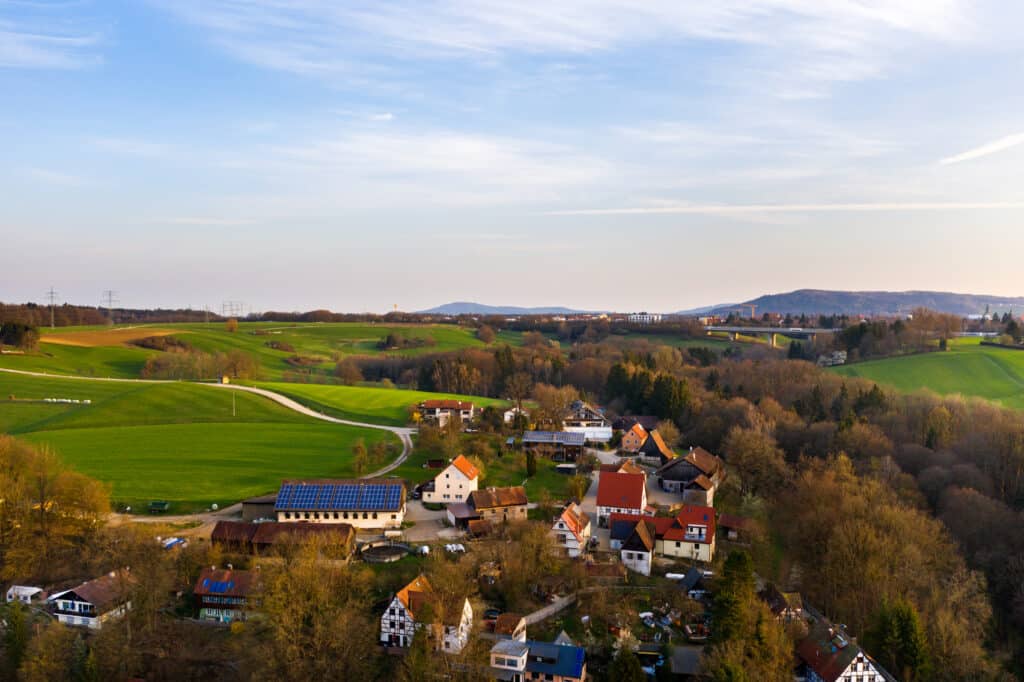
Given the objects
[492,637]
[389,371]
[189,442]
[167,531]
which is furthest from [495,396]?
[492,637]

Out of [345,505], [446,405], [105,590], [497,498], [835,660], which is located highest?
[446,405]

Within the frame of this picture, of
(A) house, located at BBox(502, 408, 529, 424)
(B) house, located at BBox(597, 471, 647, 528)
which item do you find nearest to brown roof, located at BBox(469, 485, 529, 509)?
(B) house, located at BBox(597, 471, 647, 528)

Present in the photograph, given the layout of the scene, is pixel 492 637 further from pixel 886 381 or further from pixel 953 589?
pixel 886 381

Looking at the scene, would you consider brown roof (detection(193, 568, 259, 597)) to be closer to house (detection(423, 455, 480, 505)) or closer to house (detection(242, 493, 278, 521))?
house (detection(242, 493, 278, 521))

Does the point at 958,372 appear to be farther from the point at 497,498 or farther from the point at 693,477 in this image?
the point at 497,498

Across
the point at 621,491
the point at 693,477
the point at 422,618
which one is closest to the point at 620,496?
the point at 621,491

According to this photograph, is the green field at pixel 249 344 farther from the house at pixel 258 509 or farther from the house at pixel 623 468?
the house at pixel 623 468

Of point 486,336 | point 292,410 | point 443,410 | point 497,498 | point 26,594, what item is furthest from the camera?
point 486,336
